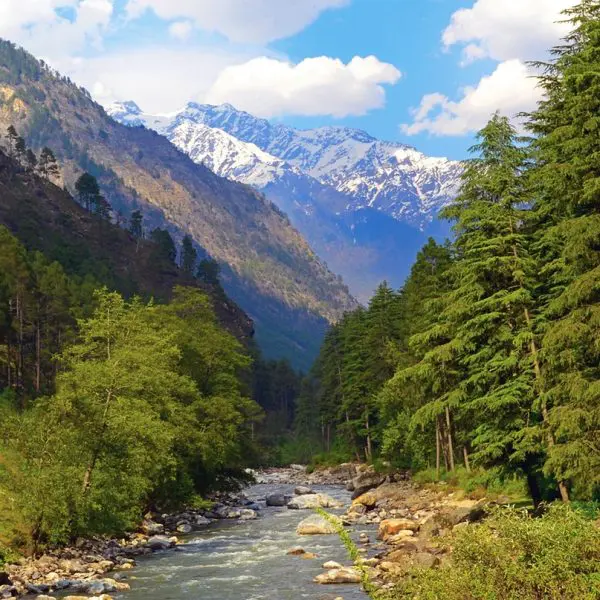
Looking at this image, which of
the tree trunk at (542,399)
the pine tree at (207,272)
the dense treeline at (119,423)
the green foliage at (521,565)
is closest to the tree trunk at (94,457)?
the dense treeline at (119,423)

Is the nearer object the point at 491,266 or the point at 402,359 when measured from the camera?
the point at 491,266

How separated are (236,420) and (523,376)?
26.1m

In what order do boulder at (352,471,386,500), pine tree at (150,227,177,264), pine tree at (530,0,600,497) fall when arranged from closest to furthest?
pine tree at (530,0,600,497), boulder at (352,471,386,500), pine tree at (150,227,177,264)

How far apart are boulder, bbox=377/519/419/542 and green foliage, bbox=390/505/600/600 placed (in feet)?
73.2

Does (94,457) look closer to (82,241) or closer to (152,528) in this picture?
(152,528)

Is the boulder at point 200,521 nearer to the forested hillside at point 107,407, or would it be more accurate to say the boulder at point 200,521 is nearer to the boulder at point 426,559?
the forested hillside at point 107,407

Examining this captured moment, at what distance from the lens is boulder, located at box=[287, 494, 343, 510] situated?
50159mm

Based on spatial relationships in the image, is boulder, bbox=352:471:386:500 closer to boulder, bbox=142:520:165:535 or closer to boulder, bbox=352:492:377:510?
boulder, bbox=352:492:377:510

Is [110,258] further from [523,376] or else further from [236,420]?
[523,376]

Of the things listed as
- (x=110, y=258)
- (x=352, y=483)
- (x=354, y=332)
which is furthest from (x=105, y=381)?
(x=110, y=258)

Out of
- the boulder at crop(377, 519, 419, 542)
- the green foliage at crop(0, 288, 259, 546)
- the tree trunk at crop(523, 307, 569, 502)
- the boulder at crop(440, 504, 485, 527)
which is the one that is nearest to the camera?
the tree trunk at crop(523, 307, 569, 502)

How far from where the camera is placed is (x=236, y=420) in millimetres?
48969

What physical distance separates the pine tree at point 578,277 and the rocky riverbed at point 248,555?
17.2 feet

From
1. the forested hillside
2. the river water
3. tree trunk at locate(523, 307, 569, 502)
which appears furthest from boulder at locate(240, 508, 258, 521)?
tree trunk at locate(523, 307, 569, 502)
